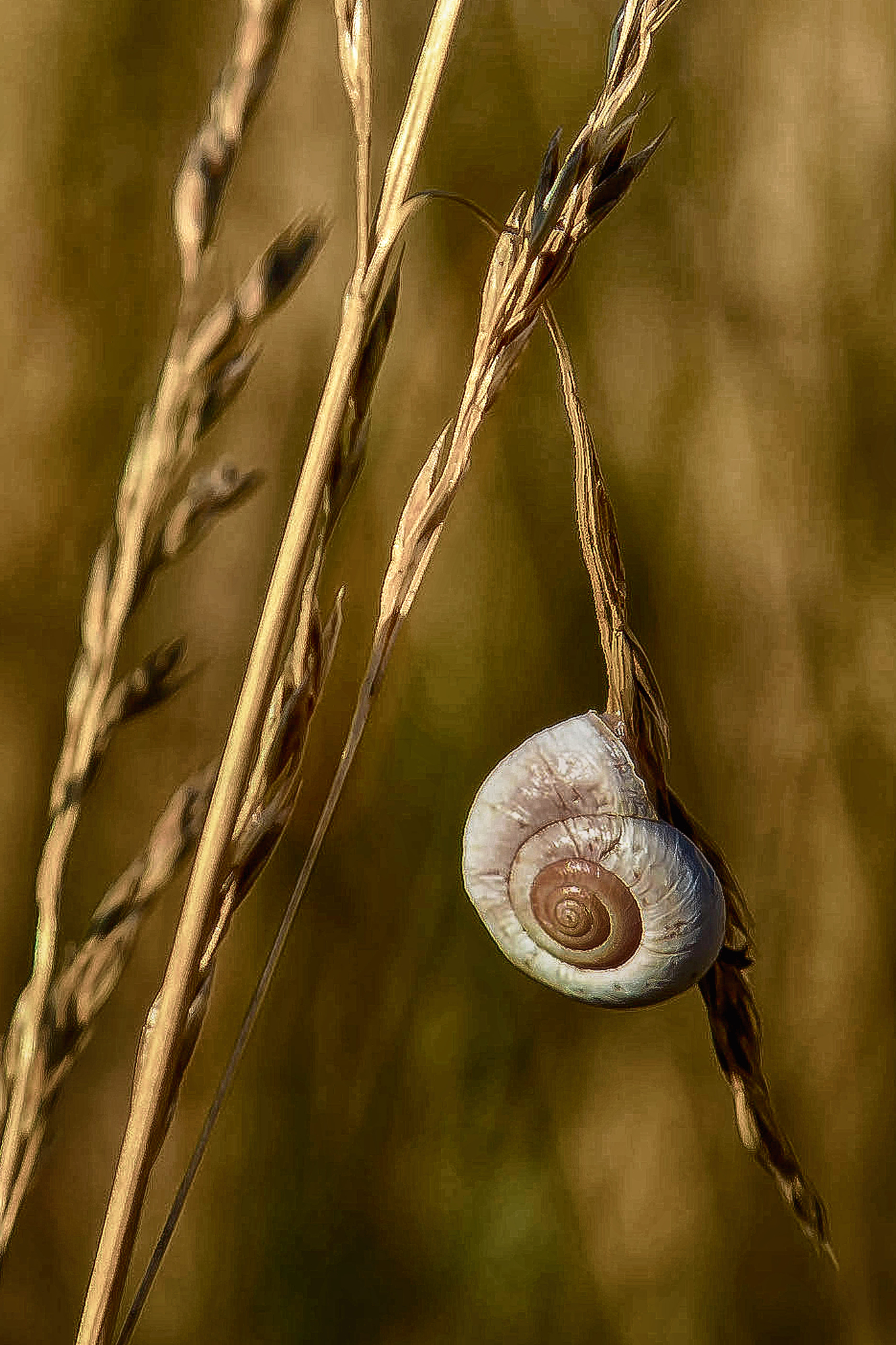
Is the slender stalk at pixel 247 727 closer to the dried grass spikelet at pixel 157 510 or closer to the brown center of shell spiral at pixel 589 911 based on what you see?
the dried grass spikelet at pixel 157 510

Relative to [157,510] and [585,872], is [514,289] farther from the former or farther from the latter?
[585,872]

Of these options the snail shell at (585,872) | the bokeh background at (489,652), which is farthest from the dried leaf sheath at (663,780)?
the bokeh background at (489,652)

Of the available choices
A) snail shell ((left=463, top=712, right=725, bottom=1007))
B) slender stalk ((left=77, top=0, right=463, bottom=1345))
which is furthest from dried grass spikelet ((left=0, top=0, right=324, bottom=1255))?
snail shell ((left=463, top=712, right=725, bottom=1007))

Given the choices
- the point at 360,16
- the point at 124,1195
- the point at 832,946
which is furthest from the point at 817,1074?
the point at 360,16

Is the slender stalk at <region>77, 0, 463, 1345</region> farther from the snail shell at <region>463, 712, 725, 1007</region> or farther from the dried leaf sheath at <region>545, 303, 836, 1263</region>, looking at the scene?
the snail shell at <region>463, 712, 725, 1007</region>

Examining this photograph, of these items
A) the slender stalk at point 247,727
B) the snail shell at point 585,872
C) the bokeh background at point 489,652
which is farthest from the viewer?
the bokeh background at point 489,652
